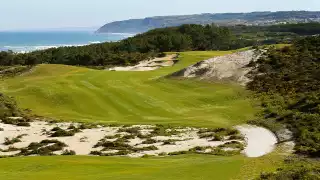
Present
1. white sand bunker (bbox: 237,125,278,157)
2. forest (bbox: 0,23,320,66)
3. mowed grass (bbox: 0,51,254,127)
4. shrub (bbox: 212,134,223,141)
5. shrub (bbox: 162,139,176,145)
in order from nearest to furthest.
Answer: white sand bunker (bbox: 237,125,278,157) < shrub (bbox: 162,139,176,145) < shrub (bbox: 212,134,223,141) < mowed grass (bbox: 0,51,254,127) < forest (bbox: 0,23,320,66)

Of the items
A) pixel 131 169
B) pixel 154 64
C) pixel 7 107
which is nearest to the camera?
pixel 131 169

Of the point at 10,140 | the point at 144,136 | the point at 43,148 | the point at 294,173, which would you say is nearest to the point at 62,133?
the point at 10,140

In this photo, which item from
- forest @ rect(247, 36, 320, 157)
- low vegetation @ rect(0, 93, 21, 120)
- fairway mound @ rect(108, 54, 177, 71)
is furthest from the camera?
fairway mound @ rect(108, 54, 177, 71)

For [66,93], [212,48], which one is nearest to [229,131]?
[66,93]

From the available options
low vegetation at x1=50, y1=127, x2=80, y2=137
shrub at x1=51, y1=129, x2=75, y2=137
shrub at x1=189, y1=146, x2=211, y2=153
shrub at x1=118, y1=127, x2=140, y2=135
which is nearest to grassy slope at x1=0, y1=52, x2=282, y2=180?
shrub at x1=189, y1=146, x2=211, y2=153

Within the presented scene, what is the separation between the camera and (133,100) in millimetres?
45719

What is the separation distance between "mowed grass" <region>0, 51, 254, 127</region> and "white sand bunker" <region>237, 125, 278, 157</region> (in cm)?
275

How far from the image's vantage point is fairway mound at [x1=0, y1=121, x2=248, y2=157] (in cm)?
2825

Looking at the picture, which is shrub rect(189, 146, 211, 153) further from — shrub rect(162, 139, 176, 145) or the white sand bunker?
the white sand bunker

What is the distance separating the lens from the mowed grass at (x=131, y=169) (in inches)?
690

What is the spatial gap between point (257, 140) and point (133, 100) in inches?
719

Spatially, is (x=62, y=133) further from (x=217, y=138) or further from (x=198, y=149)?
(x=217, y=138)

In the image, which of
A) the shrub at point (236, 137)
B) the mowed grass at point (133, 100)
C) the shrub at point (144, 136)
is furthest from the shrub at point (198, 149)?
the mowed grass at point (133, 100)

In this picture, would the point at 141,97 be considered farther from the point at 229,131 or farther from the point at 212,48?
the point at 212,48
